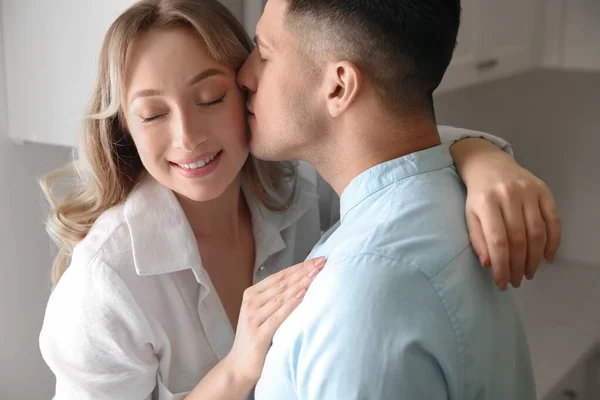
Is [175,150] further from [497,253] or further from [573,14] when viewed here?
[573,14]

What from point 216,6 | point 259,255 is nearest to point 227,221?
point 259,255

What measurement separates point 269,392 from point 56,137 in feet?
2.71

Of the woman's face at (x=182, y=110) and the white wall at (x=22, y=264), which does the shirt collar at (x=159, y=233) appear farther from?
the white wall at (x=22, y=264)

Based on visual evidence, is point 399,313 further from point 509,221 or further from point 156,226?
point 156,226

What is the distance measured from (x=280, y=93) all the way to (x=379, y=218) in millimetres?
253

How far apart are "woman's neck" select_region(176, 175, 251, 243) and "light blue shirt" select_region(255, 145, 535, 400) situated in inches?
16.7

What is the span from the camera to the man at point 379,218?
830mm

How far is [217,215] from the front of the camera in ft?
4.53

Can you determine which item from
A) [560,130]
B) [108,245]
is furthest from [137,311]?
[560,130]

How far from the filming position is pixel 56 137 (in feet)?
4.95

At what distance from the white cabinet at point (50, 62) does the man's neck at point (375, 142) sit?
561 mm

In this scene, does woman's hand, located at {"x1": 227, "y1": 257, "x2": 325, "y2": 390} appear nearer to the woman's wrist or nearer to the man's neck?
the man's neck

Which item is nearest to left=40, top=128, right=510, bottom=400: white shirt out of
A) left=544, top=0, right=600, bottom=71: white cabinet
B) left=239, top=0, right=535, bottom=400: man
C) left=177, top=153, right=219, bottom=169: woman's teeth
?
left=177, top=153, right=219, bottom=169: woman's teeth

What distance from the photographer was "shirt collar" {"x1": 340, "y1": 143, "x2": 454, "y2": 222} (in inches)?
38.4
